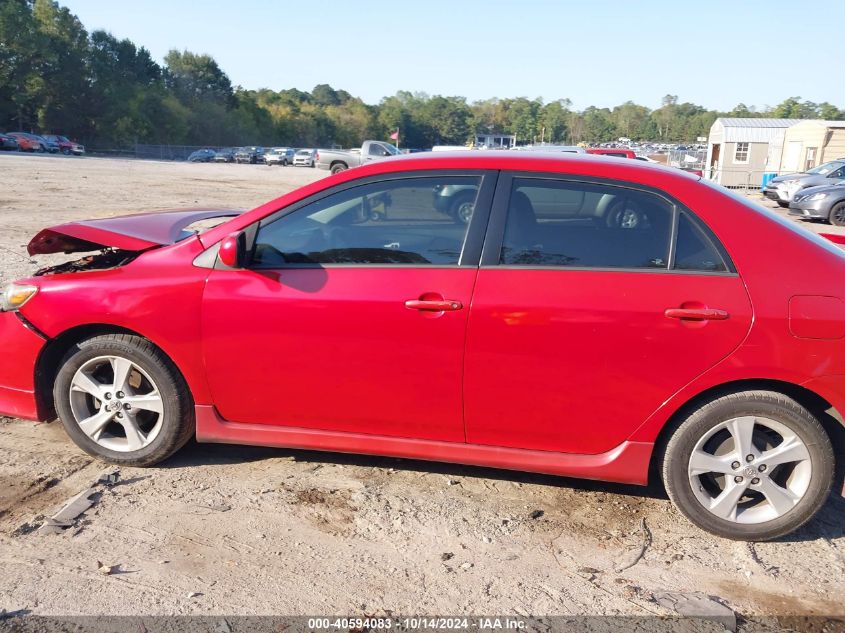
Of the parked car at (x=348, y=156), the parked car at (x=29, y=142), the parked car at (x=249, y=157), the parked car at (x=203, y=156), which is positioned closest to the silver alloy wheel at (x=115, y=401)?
the parked car at (x=348, y=156)

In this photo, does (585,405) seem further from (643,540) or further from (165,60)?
(165,60)

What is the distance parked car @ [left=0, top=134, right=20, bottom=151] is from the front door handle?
5821cm

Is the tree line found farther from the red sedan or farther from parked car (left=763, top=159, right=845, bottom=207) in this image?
the red sedan

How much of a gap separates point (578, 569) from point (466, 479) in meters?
0.92

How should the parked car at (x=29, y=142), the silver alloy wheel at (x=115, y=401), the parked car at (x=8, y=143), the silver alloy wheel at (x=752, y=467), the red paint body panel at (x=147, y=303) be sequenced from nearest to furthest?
the silver alloy wheel at (x=752, y=467)
the red paint body panel at (x=147, y=303)
the silver alloy wheel at (x=115, y=401)
the parked car at (x=8, y=143)
the parked car at (x=29, y=142)

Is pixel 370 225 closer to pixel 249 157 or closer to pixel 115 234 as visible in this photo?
pixel 115 234

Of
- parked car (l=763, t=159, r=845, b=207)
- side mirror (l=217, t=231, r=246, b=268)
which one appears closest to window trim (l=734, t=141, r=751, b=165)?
parked car (l=763, t=159, r=845, b=207)

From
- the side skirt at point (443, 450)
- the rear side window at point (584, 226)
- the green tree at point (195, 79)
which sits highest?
the green tree at point (195, 79)

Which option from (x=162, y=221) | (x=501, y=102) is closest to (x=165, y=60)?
(x=501, y=102)

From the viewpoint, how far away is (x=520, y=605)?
109 inches

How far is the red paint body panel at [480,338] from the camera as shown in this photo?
3.12m

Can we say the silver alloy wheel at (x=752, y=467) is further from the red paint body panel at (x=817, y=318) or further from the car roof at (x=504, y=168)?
the car roof at (x=504, y=168)

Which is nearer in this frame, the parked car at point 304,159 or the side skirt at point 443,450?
the side skirt at point 443,450

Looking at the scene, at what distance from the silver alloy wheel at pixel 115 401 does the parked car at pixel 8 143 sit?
56.9 m
